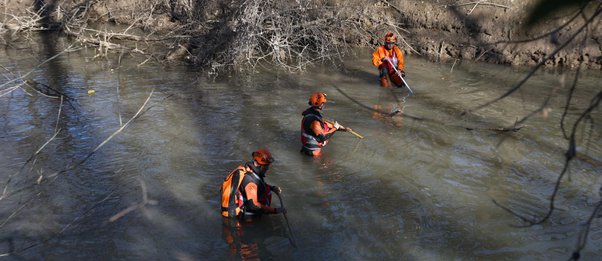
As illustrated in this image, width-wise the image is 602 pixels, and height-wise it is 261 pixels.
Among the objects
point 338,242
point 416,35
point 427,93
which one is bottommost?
point 338,242

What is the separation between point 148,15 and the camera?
18.0m

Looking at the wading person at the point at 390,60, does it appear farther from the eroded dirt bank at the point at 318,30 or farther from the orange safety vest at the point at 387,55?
the eroded dirt bank at the point at 318,30

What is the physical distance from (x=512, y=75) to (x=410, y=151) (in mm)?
5561

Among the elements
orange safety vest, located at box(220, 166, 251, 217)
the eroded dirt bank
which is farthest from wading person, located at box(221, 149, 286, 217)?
the eroded dirt bank

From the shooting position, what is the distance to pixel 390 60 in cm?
1286

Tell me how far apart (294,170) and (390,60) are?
4888 millimetres

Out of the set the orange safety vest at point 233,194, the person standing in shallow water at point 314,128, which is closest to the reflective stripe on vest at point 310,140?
the person standing in shallow water at point 314,128

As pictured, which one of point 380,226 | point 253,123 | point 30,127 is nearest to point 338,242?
point 380,226

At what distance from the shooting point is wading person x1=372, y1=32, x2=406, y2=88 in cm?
1280

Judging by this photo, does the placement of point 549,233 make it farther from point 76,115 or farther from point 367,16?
point 367,16

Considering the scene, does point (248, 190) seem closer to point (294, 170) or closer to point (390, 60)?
point (294, 170)

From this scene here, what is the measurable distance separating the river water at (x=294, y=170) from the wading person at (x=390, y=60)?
1.41ft

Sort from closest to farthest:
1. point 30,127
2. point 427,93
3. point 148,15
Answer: point 30,127
point 427,93
point 148,15

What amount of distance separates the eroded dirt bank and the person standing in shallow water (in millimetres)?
5173
